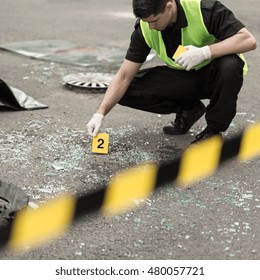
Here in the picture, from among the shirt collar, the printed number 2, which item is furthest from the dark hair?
the printed number 2

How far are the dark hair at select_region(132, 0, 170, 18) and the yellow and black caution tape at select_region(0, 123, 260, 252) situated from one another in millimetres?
921

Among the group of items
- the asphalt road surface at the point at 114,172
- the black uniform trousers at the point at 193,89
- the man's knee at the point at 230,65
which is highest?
the man's knee at the point at 230,65

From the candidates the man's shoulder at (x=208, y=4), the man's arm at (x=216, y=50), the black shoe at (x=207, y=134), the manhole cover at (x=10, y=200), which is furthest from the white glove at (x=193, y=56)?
the manhole cover at (x=10, y=200)

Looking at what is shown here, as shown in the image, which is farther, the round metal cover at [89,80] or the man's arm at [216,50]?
the round metal cover at [89,80]

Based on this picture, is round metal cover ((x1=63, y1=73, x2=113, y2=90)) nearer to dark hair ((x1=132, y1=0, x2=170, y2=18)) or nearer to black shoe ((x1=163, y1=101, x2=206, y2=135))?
black shoe ((x1=163, y1=101, x2=206, y2=135))

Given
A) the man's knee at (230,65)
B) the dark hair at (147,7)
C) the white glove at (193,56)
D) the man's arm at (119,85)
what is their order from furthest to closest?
the man's arm at (119,85)
the man's knee at (230,65)
the white glove at (193,56)
the dark hair at (147,7)

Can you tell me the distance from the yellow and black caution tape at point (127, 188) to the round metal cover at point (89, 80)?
4.80ft

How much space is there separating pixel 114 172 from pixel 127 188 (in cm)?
16

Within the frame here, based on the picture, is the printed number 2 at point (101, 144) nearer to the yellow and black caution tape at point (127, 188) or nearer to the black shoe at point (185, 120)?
the yellow and black caution tape at point (127, 188)

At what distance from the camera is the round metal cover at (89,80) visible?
5199mm

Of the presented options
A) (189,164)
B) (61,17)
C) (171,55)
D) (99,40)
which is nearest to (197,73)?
(171,55)

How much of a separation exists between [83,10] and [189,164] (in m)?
6.16

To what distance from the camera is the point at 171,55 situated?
3.83 metres
